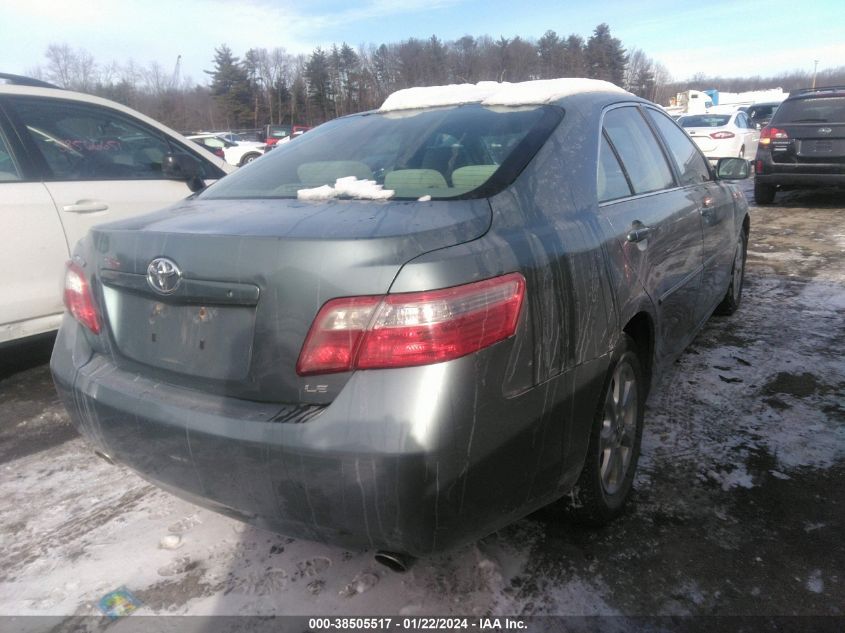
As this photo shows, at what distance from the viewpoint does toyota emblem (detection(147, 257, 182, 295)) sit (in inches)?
70.9

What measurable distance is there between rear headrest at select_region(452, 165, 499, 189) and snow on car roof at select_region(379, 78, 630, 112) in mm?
517

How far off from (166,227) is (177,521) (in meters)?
1.17

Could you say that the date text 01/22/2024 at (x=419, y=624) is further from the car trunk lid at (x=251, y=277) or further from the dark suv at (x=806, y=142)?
the dark suv at (x=806, y=142)

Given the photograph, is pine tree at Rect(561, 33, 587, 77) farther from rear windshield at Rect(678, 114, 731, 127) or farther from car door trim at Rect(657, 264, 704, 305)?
car door trim at Rect(657, 264, 704, 305)

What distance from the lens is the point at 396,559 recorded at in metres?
1.72

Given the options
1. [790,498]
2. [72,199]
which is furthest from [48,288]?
[790,498]

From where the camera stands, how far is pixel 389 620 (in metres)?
1.95

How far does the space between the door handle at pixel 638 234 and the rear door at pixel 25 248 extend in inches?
121

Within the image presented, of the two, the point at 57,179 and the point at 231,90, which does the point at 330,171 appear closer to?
the point at 57,179

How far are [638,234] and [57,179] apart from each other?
3.22 m

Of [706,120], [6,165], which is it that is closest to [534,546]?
[6,165]

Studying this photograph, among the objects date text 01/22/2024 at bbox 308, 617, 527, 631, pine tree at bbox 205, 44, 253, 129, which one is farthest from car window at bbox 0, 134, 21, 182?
pine tree at bbox 205, 44, 253, 129

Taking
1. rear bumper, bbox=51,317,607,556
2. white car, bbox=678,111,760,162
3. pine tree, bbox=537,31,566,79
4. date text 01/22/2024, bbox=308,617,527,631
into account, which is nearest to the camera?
rear bumper, bbox=51,317,607,556

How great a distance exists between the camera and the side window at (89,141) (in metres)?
3.81
